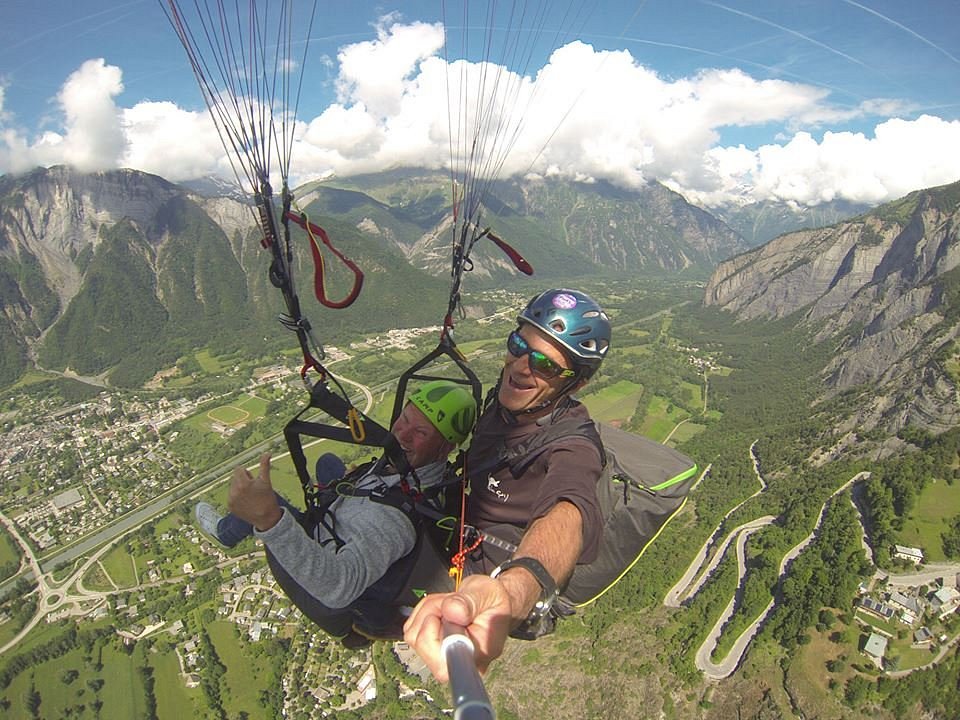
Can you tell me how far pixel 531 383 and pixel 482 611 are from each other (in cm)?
222

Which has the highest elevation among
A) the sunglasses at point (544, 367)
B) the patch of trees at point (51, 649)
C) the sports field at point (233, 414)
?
the sunglasses at point (544, 367)

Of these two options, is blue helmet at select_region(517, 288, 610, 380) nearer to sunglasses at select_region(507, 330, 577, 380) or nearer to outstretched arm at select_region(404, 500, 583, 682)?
sunglasses at select_region(507, 330, 577, 380)

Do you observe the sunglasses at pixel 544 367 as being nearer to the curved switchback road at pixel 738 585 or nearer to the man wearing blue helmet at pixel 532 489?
the man wearing blue helmet at pixel 532 489

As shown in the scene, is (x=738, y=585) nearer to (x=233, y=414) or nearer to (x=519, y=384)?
(x=519, y=384)

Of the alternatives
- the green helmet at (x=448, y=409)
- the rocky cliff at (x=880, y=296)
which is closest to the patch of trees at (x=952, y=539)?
the rocky cliff at (x=880, y=296)

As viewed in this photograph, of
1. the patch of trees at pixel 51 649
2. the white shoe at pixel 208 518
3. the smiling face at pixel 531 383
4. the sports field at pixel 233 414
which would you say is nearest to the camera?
the smiling face at pixel 531 383

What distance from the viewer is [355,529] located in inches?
121

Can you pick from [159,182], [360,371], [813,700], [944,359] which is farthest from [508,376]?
[159,182]

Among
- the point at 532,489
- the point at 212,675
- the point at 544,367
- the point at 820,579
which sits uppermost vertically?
the point at 544,367

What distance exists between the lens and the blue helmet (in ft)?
11.9

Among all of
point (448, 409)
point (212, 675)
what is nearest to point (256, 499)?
point (448, 409)

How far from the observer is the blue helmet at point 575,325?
363 centimetres

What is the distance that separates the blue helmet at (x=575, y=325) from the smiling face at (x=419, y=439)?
106 cm

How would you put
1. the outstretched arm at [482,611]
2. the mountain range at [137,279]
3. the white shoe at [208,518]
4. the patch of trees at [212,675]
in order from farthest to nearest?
the mountain range at [137,279]
the patch of trees at [212,675]
the white shoe at [208,518]
the outstretched arm at [482,611]
